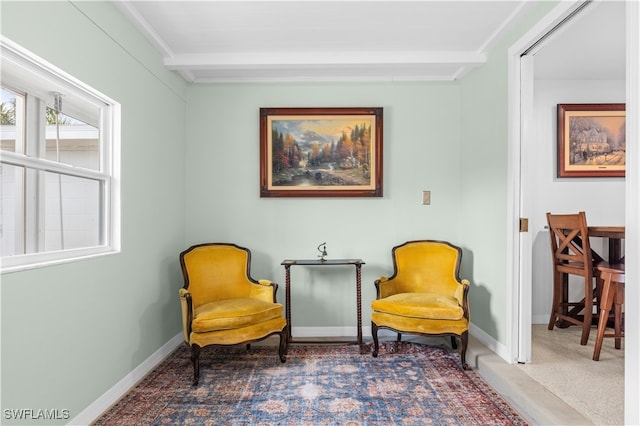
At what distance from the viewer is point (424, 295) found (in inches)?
132

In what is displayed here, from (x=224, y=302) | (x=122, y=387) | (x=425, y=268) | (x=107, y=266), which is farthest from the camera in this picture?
(x=425, y=268)

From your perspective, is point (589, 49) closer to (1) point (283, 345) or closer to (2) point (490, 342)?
(2) point (490, 342)

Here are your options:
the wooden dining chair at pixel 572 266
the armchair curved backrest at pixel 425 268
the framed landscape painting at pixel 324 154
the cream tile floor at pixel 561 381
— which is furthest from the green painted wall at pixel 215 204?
the wooden dining chair at pixel 572 266

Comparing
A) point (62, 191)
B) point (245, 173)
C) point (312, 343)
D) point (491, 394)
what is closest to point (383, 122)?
point (245, 173)

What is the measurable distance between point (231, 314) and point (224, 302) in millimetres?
307

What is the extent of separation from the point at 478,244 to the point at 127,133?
291cm

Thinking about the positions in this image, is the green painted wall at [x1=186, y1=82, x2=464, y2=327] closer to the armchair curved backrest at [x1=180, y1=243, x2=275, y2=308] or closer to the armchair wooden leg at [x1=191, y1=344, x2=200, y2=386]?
the armchair curved backrest at [x1=180, y1=243, x2=275, y2=308]

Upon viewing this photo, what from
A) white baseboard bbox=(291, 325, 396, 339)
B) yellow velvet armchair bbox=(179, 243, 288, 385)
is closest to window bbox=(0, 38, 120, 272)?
yellow velvet armchair bbox=(179, 243, 288, 385)

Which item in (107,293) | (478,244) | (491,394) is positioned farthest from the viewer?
(478,244)

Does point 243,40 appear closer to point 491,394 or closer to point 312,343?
point 312,343

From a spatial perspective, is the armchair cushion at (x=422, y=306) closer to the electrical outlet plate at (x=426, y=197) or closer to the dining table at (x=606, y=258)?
the electrical outlet plate at (x=426, y=197)

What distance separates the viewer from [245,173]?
12.9ft

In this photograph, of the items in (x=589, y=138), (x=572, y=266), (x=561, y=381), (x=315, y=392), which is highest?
(x=589, y=138)

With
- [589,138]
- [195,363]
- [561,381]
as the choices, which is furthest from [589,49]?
[195,363]
